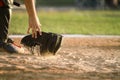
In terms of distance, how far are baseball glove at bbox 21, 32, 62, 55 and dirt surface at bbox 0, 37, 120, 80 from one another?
120mm

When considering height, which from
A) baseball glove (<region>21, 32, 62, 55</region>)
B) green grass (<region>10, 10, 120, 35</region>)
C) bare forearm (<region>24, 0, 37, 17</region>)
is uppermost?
bare forearm (<region>24, 0, 37, 17</region>)

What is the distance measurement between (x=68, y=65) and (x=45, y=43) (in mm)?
816

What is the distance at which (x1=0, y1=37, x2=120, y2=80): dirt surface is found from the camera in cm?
577

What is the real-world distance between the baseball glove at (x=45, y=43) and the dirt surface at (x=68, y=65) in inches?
4.7

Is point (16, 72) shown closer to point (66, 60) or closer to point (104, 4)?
point (66, 60)

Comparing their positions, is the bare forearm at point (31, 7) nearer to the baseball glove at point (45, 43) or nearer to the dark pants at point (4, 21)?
the baseball glove at point (45, 43)

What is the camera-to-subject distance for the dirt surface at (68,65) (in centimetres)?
577

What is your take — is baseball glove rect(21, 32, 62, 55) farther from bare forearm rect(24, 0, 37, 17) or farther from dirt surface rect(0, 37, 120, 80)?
bare forearm rect(24, 0, 37, 17)

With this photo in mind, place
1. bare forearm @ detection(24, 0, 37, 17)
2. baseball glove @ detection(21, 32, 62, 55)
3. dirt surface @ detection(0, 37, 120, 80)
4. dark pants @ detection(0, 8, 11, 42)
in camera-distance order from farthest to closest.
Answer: dark pants @ detection(0, 8, 11, 42), baseball glove @ detection(21, 32, 62, 55), bare forearm @ detection(24, 0, 37, 17), dirt surface @ detection(0, 37, 120, 80)

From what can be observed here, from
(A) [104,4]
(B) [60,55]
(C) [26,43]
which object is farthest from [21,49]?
(A) [104,4]

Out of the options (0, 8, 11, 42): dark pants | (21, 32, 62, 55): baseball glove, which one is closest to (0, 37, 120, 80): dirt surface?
(21, 32, 62, 55): baseball glove

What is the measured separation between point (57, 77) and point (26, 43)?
1.77 m

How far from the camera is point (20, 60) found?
6715 millimetres

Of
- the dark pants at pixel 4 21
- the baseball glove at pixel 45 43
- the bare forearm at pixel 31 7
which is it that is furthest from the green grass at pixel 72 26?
the bare forearm at pixel 31 7
